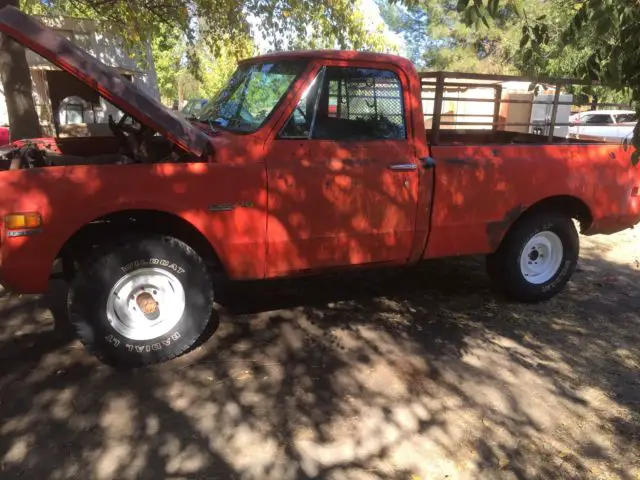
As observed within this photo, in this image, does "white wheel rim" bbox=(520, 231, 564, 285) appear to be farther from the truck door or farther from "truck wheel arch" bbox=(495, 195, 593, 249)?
the truck door

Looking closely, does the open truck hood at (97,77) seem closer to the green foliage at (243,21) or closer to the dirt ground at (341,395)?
the dirt ground at (341,395)

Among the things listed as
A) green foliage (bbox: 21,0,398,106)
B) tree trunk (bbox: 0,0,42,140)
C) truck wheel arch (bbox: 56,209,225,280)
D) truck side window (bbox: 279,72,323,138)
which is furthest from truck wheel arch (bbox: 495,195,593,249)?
tree trunk (bbox: 0,0,42,140)

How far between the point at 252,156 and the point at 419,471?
7.03 ft

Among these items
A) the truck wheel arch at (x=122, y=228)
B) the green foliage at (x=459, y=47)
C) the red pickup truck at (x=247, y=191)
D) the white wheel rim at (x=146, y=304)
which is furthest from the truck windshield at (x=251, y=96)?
the green foliage at (x=459, y=47)

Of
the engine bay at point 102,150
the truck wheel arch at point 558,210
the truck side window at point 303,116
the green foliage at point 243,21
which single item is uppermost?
the green foliage at point 243,21

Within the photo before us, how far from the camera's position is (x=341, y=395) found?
3.40 meters

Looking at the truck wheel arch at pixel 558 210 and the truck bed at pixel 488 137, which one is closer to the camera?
the truck wheel arch at pixel 558 210

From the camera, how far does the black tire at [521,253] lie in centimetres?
480

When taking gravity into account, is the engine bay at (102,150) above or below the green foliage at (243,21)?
below

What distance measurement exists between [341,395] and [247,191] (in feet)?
4.66

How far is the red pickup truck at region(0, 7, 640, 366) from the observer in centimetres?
329

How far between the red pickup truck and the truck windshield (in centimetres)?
1

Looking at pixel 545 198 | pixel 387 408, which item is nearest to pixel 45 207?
pixel 387 408

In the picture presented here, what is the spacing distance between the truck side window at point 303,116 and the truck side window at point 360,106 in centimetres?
5
